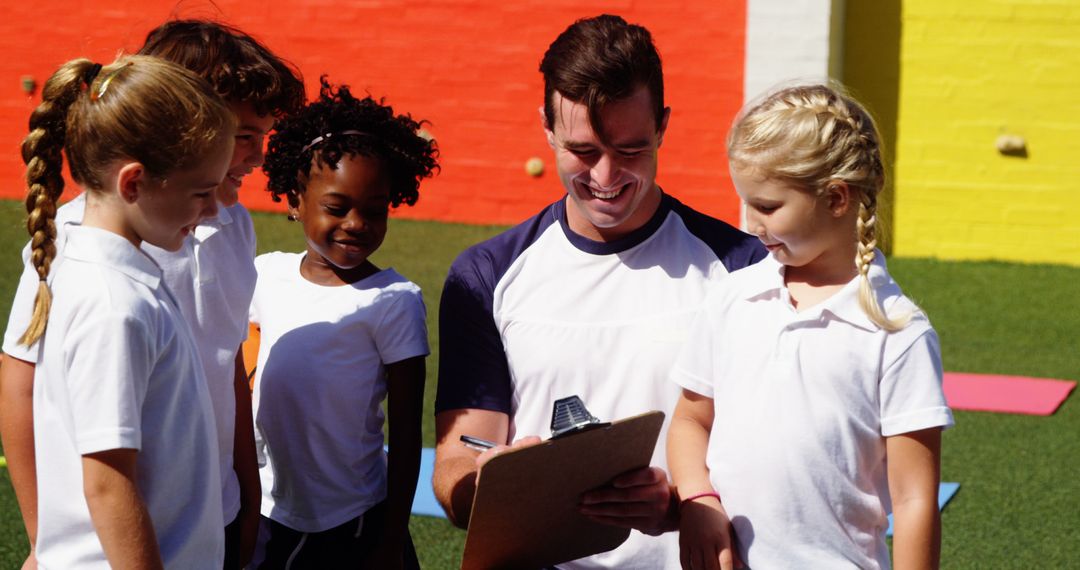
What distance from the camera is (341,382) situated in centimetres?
270

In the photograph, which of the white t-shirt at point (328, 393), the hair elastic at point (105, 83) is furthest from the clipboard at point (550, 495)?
the hair elastic at point (105, 83)

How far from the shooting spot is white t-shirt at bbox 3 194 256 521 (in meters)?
2.51

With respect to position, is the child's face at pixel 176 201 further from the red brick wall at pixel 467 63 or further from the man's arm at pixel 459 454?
the red brick wall at pixel 467 63

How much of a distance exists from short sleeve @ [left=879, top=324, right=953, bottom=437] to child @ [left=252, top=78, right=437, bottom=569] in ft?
3.65

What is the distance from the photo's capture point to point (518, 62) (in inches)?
380

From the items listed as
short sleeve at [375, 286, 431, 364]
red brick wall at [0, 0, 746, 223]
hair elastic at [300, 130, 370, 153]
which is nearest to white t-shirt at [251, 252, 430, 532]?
short sleeve at [375, 286, 431, 364]

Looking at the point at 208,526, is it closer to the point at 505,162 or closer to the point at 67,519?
the point at 67,519

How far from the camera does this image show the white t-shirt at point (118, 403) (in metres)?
1.90

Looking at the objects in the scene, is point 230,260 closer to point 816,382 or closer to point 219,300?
point 219,300

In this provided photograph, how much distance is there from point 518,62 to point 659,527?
25.4 feet

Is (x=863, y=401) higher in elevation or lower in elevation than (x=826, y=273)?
lower

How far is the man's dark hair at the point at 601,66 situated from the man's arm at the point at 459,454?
627mm

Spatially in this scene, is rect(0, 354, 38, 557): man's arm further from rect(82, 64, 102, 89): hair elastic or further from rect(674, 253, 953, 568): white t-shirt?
rect(674, 253, 953, 568): white t-shirt

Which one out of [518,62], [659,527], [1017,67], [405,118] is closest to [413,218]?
[518,62]
